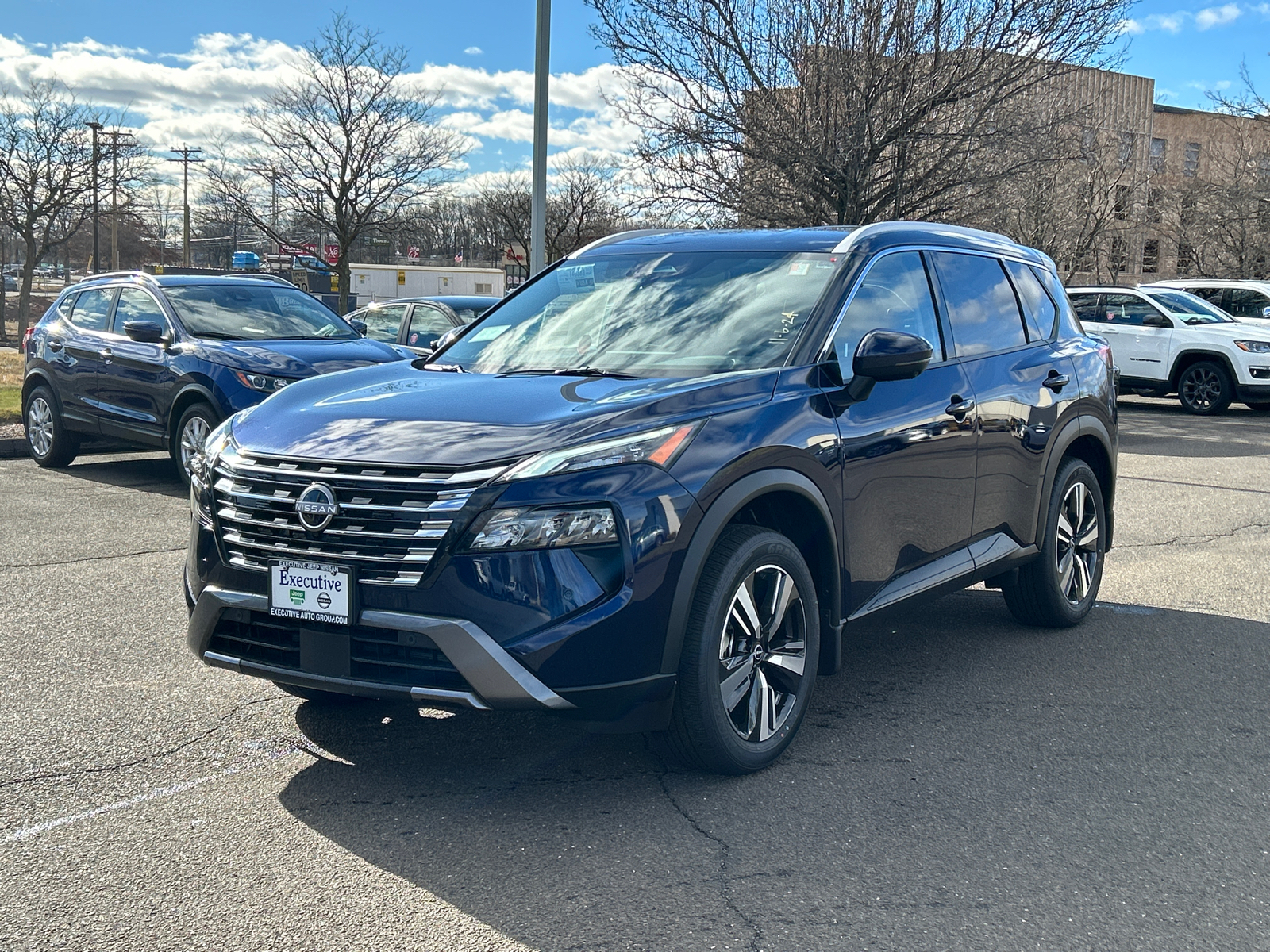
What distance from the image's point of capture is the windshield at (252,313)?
10148 millimetres

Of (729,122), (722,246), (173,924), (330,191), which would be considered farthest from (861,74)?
(330,191)

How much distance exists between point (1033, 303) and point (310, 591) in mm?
3975

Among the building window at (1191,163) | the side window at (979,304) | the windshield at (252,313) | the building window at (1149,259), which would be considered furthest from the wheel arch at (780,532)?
the building window at (1149,259)

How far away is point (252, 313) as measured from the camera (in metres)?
10.5

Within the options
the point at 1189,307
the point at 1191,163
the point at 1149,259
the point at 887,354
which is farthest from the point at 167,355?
the point at 1149,259

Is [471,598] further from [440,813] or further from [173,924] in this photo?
[173,924]

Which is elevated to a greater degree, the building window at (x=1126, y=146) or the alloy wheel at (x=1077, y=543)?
the building window at (x=1126, y=146)

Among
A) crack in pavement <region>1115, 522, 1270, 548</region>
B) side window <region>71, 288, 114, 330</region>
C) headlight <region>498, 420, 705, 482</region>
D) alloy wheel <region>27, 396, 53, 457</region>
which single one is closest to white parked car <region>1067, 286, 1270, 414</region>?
crack in pavement <region>1115, 522, 1270, 548</region>

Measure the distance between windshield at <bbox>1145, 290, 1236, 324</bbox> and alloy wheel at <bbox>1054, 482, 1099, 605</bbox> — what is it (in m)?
15.1

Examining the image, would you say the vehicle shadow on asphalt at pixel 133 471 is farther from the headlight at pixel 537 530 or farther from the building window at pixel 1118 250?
the building window at pixel 1118 250

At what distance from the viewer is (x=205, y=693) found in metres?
4.79

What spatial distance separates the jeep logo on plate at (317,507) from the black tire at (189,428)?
6092mm

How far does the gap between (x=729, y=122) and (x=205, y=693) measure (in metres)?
14.7

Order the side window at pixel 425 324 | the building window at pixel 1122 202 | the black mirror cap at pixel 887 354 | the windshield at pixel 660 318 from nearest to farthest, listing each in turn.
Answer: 1. the black mirror cap at pixel 887 354
2. the windshield at pixel 660 318
3. the side window at pixel 425 324
4. the building window at pixel 1122 202
